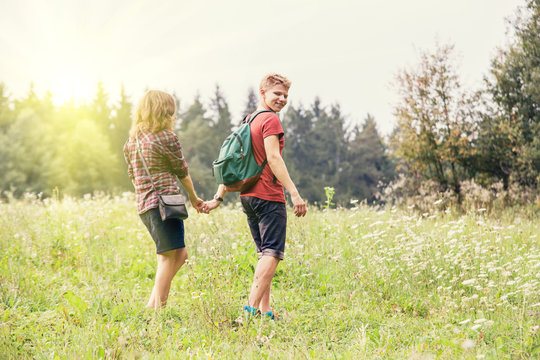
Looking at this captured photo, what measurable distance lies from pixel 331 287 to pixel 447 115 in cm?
1395

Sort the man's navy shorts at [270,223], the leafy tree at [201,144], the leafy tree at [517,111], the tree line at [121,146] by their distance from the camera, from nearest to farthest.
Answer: the man's navy shorts at [270,223] → the leafy tree at [517,111] → the tree line at [121,146] → the leafy tree at [201,144]

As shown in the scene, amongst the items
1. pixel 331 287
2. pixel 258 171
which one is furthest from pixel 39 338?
pixel 331 287

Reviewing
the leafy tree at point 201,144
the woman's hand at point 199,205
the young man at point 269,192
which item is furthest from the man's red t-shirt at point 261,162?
the leafy tree at point 201,144

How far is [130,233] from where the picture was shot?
7.16 metres

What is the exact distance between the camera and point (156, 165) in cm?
396

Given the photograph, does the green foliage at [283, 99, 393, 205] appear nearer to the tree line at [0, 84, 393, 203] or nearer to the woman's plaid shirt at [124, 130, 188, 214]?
the tree line at [0, 84, 393, 203]

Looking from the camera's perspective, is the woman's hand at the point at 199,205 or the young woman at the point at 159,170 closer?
the young woman at the point at 159,170

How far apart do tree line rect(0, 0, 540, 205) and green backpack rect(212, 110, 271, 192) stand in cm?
495

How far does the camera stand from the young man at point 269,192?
351 centimetres

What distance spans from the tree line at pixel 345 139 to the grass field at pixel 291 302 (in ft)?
9.55

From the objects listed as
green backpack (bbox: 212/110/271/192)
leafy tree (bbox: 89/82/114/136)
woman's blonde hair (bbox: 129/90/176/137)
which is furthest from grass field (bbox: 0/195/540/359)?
leafy tree (bbox: 89/82/114/136)

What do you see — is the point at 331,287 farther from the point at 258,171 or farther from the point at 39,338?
the point at 39,338

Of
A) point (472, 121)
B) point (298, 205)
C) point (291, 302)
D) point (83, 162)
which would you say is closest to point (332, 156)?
point (83, 162)

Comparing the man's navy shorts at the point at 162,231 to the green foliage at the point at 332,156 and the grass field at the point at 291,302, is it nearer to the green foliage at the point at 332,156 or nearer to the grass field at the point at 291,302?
the grass field at the point at 291,302
